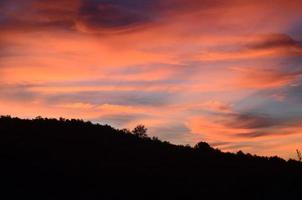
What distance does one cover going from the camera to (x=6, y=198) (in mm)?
28859

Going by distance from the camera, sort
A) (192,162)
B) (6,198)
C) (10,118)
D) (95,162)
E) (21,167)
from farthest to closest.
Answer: (10,118) → (192,162) → (95,162) → (21,167) → (6,198)

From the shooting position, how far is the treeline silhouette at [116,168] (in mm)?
32656

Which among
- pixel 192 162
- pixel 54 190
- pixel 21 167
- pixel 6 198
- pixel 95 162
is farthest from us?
pixel 192 162

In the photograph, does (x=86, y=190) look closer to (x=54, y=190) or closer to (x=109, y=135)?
(x=54, y=190)

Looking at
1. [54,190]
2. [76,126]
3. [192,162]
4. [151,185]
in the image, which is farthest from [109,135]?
[54,190]

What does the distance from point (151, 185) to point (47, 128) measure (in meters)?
13.7

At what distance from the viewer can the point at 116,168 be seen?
37.7 meters

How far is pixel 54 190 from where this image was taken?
31.4 meters

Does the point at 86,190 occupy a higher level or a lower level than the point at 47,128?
lower

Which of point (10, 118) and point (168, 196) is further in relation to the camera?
point (10, 118)

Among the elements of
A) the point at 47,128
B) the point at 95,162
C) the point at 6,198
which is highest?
the point at 47,128

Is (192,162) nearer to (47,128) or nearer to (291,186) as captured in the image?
(291,186)

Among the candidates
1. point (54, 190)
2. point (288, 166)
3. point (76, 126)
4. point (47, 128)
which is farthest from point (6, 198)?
point (288, 166)

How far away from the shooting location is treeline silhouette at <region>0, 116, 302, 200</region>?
32.7 meters
